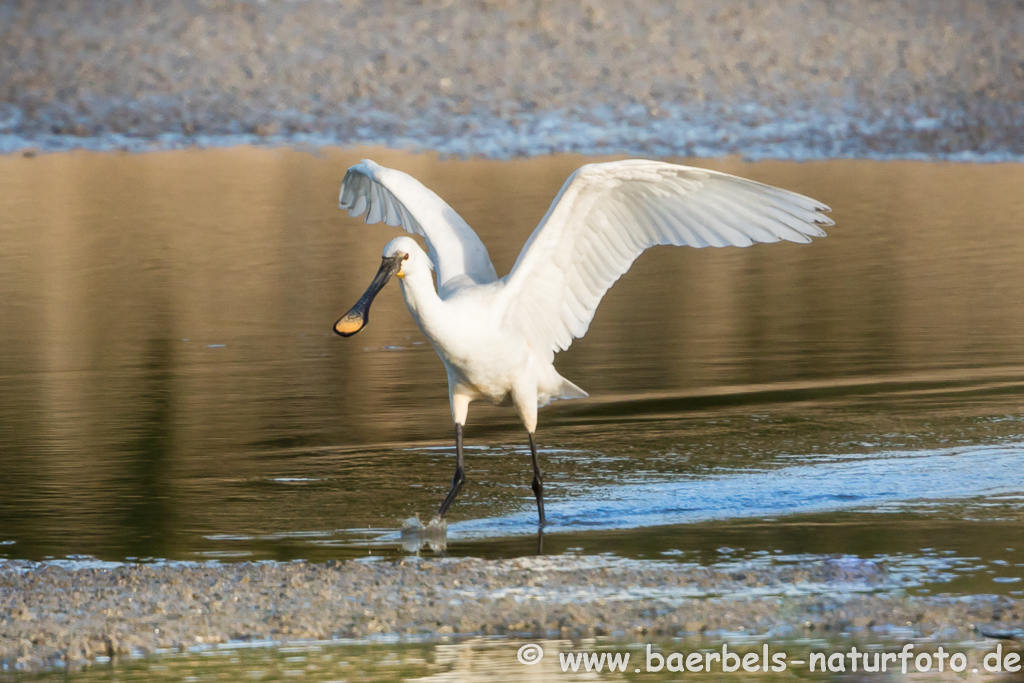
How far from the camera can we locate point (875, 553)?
7.77 m

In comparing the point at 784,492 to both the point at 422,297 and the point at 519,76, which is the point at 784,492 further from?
the point at 519,76

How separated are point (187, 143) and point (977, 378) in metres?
19.8

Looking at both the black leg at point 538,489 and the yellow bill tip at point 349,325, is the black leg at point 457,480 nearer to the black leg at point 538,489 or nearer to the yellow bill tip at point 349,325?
the black leg at point 538,489

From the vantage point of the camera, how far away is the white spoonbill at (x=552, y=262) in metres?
8.89

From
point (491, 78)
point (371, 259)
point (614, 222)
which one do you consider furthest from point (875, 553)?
point (491, 78)

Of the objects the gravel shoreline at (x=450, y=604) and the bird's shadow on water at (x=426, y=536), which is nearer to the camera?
the gravel shoreline at (x=450, y=604)

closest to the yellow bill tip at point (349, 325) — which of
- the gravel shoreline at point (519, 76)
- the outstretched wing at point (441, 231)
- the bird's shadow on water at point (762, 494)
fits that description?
the outstretched wing at point (441, 231)

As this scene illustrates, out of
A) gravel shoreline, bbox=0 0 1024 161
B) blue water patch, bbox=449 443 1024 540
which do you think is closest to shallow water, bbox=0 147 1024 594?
blue water patch, bbox=449 443 1024 540

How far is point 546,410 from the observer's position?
11.8 m

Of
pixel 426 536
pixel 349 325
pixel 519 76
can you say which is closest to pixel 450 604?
pixel 426 536

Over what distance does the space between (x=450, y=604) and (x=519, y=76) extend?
2377 cm

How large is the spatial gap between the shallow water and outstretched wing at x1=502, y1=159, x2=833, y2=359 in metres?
0.93

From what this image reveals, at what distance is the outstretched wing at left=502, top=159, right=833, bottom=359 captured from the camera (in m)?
9.12

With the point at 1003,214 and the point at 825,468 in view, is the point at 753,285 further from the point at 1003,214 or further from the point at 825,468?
the point at 825,468
